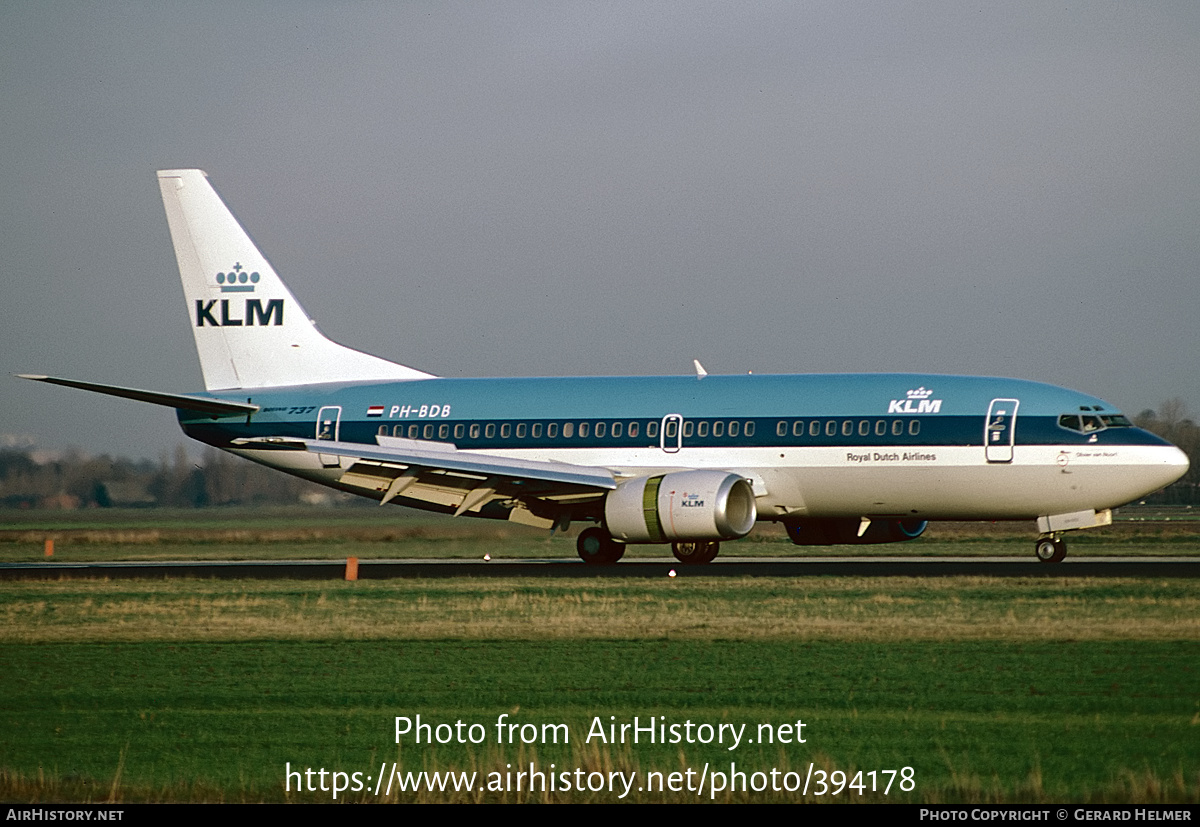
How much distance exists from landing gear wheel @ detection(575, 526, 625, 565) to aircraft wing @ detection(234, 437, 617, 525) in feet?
3.13

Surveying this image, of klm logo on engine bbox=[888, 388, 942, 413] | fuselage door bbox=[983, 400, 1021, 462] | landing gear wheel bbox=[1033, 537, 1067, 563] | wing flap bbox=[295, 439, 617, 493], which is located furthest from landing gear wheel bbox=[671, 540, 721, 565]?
landing gear wheel bbox=[1033, 537, 1067, 563]

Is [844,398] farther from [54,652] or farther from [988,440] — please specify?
[54,652]

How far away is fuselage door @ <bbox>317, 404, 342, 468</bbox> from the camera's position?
38250 mm

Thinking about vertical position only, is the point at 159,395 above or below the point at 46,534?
above

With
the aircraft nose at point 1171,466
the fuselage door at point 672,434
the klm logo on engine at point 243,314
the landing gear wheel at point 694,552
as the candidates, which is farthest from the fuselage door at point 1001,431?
the klm logo on engine at point 243,314

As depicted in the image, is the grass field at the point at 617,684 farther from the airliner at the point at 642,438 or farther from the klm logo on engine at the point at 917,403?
the klm logo on engine at the point at 917,403

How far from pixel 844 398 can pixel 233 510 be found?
115ft

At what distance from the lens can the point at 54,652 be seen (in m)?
19.2

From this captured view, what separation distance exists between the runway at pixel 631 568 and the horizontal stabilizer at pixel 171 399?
151 inches

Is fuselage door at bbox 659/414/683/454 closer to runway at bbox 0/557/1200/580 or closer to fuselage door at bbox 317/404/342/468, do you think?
runway at bbox 0/557/1200/580

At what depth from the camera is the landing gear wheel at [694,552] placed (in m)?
34.2
